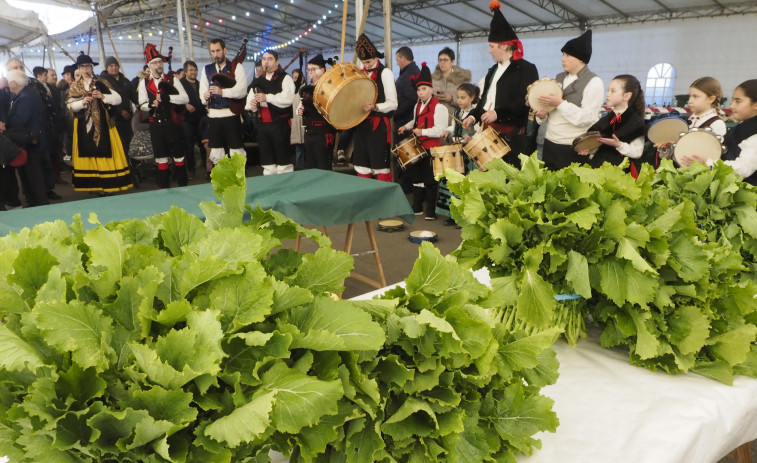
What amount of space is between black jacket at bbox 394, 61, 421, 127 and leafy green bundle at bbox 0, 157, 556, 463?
16.3ft

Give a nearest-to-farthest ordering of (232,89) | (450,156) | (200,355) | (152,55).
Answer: (200,355), (450,156), (232,89), (152,55)

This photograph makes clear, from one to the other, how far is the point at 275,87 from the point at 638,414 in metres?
4.48

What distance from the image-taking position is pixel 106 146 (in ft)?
17.8

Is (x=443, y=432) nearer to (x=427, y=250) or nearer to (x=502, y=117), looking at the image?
(x=427, y=250)

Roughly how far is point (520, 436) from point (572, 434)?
223mm

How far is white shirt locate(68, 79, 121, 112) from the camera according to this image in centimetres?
522

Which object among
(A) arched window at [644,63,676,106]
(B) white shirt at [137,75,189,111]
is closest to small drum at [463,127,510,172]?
(B) white shirt at [137,75,189,111]

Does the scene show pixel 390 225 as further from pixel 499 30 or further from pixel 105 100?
pixel 105 100

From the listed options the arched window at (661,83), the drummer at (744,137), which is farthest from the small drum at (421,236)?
the arched window at (661,83)

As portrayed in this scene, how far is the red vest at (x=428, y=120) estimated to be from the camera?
465 cm

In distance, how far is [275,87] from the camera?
4.87 metres

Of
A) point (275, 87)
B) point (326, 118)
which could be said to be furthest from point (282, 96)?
point (326, 118)

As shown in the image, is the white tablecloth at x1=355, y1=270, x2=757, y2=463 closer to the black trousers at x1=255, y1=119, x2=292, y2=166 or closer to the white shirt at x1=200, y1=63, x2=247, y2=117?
the black trousers at x1=255, y1=119, x2=292, y2=166

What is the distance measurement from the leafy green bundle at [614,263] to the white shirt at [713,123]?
6.90 ft
